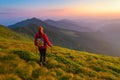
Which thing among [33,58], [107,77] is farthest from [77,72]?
[33,58]

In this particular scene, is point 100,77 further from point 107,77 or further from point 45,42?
point 45,42

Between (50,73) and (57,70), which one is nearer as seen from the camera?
(50,73)

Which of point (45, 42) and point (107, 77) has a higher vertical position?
point (45, 42)

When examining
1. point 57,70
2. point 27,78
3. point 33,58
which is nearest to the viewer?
point 27,78

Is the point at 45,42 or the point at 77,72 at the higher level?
the point at 45,42

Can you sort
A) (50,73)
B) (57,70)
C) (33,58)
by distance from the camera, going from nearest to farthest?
(50,73) → (57,70) → (33,58)

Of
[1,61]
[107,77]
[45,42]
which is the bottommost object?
[107,77]

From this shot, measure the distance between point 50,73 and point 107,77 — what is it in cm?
520

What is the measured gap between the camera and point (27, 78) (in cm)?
1670

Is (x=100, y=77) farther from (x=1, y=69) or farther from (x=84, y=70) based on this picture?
(x=1, y=69)

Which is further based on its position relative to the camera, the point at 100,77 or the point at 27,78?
the point at 100,77

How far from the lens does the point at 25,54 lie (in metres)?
21.3

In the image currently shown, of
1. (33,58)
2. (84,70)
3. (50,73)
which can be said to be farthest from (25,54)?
(84,70)

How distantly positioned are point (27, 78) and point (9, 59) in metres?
3.63
